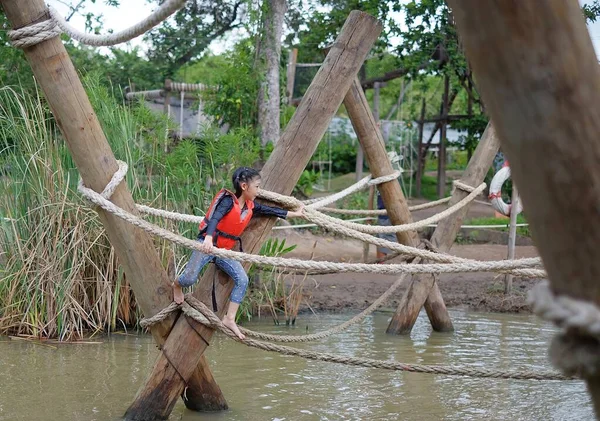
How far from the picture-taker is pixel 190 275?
160 inches

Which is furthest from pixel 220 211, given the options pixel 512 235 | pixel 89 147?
pixel 512 235

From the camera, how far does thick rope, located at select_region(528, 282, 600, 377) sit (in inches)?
54.1

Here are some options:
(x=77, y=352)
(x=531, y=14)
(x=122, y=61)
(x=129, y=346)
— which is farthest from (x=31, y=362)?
(x=122, y=61)

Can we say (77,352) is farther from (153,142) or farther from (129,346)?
(153,142)

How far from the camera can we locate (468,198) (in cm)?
640

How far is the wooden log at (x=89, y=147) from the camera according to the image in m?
3.62

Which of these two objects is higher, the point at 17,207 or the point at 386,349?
the point at 17,207

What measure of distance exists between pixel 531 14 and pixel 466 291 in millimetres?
8060

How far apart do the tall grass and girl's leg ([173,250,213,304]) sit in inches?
88.0

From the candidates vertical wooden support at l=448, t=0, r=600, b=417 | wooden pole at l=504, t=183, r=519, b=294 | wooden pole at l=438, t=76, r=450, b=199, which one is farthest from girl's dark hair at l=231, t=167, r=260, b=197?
wooden pole at l=438, t=76, r=450, b=199

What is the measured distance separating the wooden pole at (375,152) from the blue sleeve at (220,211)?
2.06 m

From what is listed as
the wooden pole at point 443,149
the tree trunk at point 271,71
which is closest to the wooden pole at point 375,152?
the tree trunk at point 271,71

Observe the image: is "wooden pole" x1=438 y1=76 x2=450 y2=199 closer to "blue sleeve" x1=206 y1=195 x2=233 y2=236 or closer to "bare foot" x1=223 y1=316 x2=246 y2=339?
"blue sleeve" x1=206 y1=195 x2=233 y2=236

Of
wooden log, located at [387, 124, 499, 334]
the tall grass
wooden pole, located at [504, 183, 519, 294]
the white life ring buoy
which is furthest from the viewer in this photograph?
wooden pole, located at [504, 183, 519, 294]
